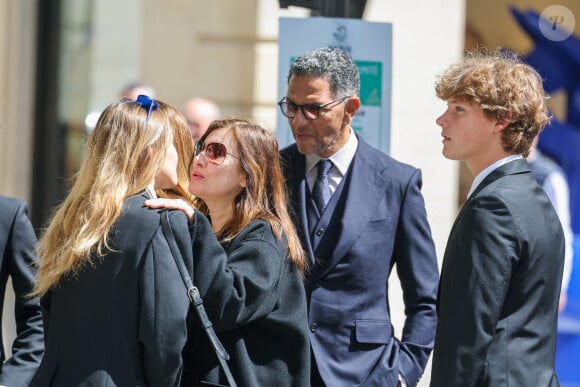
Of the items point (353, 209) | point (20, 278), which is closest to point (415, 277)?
point (353, 209)

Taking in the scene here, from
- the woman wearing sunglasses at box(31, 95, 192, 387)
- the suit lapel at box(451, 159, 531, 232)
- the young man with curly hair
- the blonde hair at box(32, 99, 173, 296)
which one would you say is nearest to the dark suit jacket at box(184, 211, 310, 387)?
the woman wearing sunglasses at box(31, 95, 192, 387)

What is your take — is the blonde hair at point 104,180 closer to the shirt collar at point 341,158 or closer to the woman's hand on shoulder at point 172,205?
the woman's hand on shoulder at point 172,205

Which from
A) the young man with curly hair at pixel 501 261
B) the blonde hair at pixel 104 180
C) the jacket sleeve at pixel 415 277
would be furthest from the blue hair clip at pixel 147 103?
the jacket sleeve at pixel 415 277

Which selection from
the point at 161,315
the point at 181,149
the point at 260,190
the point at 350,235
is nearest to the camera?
the point at 161,315

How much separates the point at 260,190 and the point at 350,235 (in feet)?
1.48

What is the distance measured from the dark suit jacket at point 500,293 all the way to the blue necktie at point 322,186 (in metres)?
0.81

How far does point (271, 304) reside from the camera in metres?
3.36

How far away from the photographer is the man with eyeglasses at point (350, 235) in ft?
12.6

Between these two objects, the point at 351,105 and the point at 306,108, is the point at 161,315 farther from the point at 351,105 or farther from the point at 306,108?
the point at 351,105

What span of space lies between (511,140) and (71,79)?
5.68 meters

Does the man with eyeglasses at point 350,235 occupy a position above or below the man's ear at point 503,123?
below

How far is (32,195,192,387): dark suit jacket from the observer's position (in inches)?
120

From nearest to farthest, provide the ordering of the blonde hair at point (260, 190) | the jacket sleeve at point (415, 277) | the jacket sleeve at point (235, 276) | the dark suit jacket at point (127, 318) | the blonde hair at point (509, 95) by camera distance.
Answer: the dark suit jacket at point (127, 318)
the jacket sleeve at point (235, 276)
the blonde hair at point (509, 95)
the blonde hair at point (260, 190)
the jacket sleeve at point (415, 277)

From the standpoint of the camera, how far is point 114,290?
121 inches
